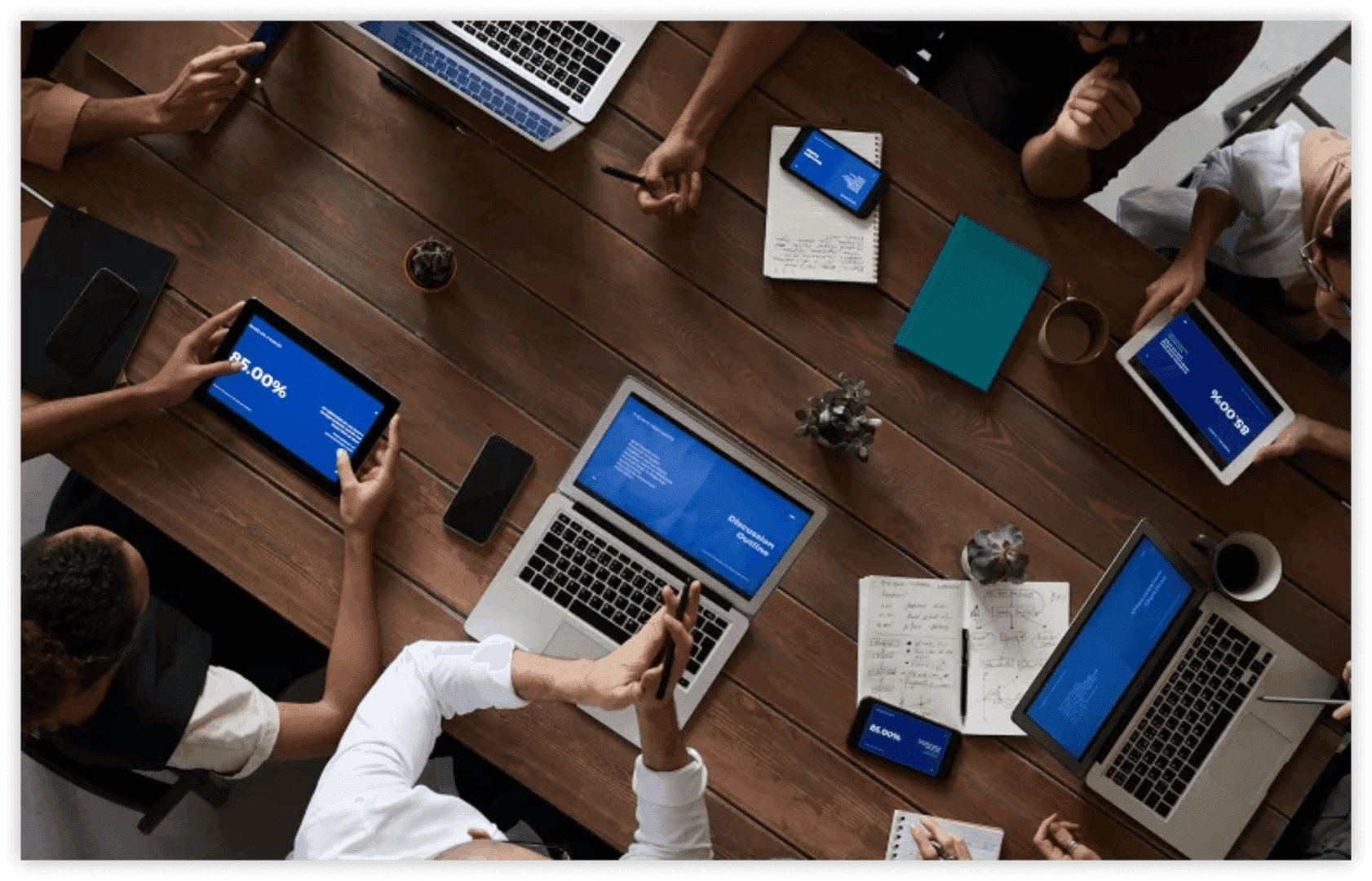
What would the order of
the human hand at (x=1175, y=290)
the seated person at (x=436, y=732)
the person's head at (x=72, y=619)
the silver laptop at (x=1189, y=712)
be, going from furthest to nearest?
the human hand at (x=1175, y=290) < the silver laptop at (x=1189, y=712) < the seated person at (x=436, y=732) < the person's head at (x=72, y=619)

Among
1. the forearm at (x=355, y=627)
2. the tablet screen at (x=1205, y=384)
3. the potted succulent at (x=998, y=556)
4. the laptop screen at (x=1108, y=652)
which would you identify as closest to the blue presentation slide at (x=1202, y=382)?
the tablet screen at (x=1205, y=384)

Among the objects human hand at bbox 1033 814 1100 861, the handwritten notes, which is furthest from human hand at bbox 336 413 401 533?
human hand at bbox 1033 814 1100 861

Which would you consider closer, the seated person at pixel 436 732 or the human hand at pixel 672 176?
the seated person at pixel 436 732

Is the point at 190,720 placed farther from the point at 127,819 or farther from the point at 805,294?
the point at 805,294

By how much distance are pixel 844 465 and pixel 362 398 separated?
2.51ft

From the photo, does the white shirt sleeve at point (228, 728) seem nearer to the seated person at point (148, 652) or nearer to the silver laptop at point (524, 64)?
the seated person at point (148, 652)

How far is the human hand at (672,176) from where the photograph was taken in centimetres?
162

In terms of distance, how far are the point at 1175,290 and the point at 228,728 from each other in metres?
1.65

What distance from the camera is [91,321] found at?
158 cm

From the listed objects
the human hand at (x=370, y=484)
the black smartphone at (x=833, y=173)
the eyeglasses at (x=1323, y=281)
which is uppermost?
the eyeglasses at (x=1323, y=281)

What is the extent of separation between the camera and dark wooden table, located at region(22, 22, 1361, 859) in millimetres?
1599

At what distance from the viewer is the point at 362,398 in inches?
62.9

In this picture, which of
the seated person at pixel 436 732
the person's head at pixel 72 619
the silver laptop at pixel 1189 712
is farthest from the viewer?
the silver laptop at pixel 1189 712

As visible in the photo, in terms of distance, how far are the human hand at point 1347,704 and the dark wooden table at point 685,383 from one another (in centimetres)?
4
